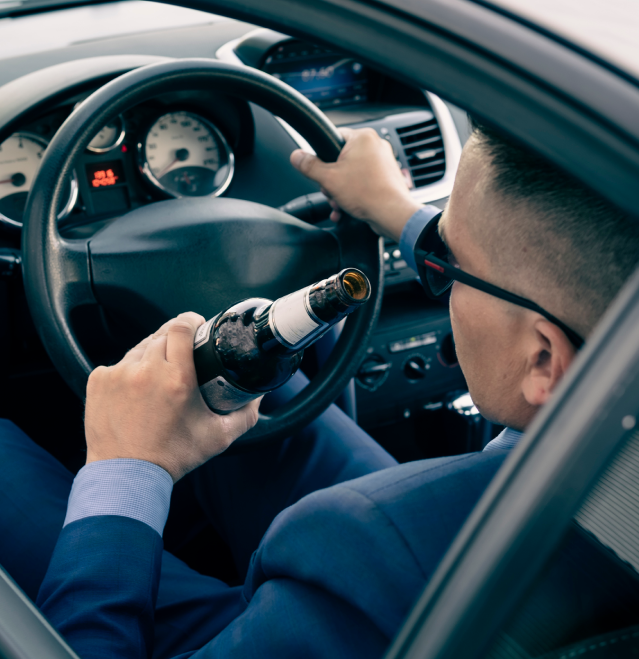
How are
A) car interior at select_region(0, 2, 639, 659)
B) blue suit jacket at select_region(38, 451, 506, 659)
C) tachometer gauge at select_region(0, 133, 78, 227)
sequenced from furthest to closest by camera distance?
tachometer gauge at select_region(0, 133, 78, 227) → blue suit jacket at select_region(38, 451, 506, 659) → car interior at select_region(0, 2, 639, 659)

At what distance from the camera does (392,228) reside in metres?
1.26

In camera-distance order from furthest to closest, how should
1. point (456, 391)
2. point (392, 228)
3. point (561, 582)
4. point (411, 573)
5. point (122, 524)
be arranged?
point (456, 391) < point (392, 228) < point (122, 524) < point (411, 573) < point (561, 582)

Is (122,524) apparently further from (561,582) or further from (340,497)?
(561,582)

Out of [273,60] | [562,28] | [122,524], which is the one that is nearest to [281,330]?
[122,524]

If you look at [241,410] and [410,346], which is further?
[410,346]

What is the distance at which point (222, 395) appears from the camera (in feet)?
2.81

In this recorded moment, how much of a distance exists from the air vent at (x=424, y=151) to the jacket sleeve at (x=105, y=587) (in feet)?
4.58

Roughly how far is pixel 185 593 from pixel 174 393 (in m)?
0.38

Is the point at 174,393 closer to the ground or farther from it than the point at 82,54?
closer to the ground

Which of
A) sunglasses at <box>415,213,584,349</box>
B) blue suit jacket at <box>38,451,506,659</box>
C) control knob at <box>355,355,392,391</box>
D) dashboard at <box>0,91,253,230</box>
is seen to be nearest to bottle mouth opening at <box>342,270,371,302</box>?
sunglasses at <box>415,213,584,349</box>

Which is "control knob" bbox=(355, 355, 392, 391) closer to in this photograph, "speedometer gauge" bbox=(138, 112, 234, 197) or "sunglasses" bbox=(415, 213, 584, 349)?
"speedometer gauge" bbox=(138, 112, 234, 197)

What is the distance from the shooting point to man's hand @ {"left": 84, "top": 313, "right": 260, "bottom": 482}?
82 cm

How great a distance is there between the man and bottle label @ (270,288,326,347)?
13 centimetres

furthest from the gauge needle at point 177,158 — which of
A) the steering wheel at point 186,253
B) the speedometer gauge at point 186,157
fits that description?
the steering wheel at point 186,253
